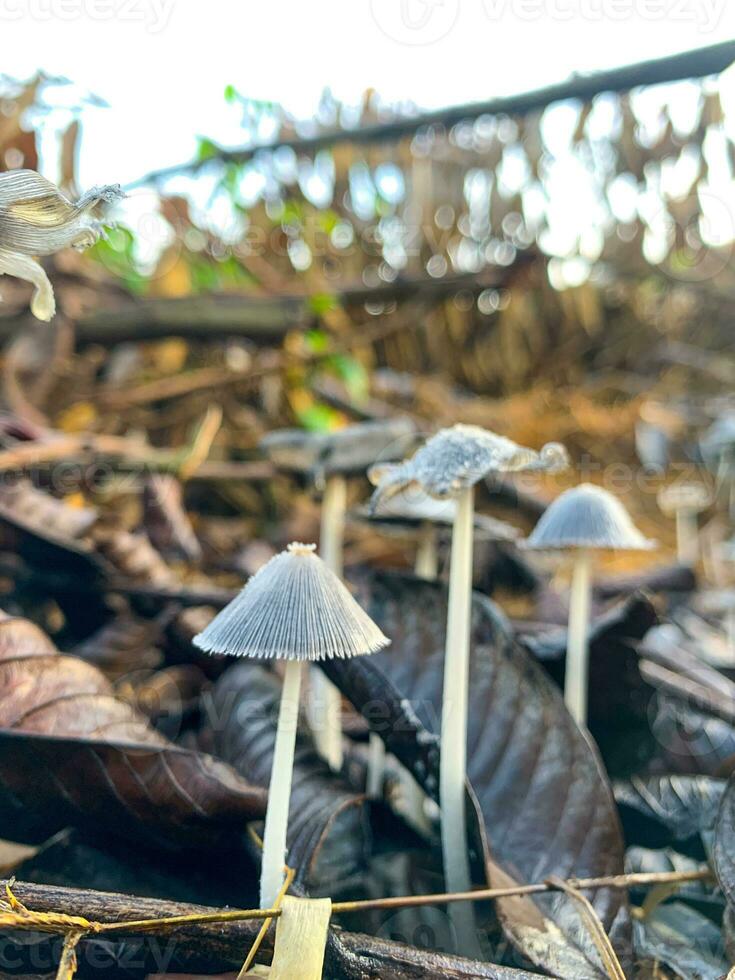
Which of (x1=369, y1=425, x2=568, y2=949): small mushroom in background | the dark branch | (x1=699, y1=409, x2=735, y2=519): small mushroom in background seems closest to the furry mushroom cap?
(x1=369, y1=425, x2=568, y2=949): small mushroom in background

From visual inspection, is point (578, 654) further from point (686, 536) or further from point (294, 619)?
point (686, 536)

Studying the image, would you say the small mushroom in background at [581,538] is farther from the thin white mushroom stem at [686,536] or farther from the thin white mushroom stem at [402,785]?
the thin white mushroom stem at [686,536]

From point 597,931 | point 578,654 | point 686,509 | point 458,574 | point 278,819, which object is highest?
point 686,509

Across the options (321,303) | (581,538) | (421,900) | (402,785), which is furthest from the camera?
(321,303)

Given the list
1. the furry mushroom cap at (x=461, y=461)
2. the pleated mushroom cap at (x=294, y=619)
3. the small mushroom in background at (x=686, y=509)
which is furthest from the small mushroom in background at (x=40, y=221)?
the small mushroom in background at (x=686, y=509)

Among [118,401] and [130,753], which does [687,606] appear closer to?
[118,401]

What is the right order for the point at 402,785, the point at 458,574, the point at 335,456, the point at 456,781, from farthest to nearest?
the point at 335,456 → the point at 402,785 → the point at 458,574 → the point at 456,781

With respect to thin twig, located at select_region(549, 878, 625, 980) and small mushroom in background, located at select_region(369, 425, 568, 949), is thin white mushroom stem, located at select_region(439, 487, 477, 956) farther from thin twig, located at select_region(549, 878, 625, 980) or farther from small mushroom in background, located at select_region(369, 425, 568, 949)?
thin twig, located at select_region(549, 878, 625, 980)

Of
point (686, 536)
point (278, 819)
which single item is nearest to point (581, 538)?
point (278, 819)
